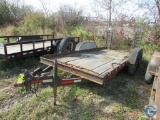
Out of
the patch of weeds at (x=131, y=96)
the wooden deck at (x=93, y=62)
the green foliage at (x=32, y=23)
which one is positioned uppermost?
the green foliage at (x=32, y=23)

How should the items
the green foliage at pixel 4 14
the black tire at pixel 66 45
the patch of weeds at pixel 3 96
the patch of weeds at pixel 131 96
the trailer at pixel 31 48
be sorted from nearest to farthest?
1. the patch of weeds at pixel 131 96
2. the patch of weeds at pixel 3 96
3. the trailer at pixel 31 48
4. the black tire at pixel 66 45
5. the green foliage at pixel 4 14

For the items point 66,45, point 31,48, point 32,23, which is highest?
point 32,23

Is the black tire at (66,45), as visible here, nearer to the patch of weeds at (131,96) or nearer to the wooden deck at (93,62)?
the wooden deck at (93,62)

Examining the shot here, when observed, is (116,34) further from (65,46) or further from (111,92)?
(111,92)

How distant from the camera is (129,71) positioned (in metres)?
4.26

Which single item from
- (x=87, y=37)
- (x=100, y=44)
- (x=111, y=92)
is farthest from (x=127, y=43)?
(x=111, y=92)

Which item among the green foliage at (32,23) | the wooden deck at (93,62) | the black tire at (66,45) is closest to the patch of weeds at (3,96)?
the wooden deck at (93,62)

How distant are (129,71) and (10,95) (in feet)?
10.6

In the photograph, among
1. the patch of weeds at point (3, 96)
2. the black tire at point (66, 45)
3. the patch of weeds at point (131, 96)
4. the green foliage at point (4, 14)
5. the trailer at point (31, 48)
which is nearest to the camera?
the patch of weeds at point (131, 96)

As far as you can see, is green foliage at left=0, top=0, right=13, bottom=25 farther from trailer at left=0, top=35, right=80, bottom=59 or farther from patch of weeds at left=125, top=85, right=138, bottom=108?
patch of weeds at left=125, top=85, right=138, bottom=108

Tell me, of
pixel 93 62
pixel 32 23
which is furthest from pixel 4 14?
pixel 93 62

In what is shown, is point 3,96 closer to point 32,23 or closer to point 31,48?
point 31,48

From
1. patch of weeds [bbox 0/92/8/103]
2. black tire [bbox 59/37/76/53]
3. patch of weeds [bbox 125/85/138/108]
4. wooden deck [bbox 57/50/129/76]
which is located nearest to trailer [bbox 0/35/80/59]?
black tire [bbox 59/37/76/53]

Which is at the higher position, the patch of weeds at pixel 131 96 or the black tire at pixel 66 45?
the black tire at pixel 66 45
